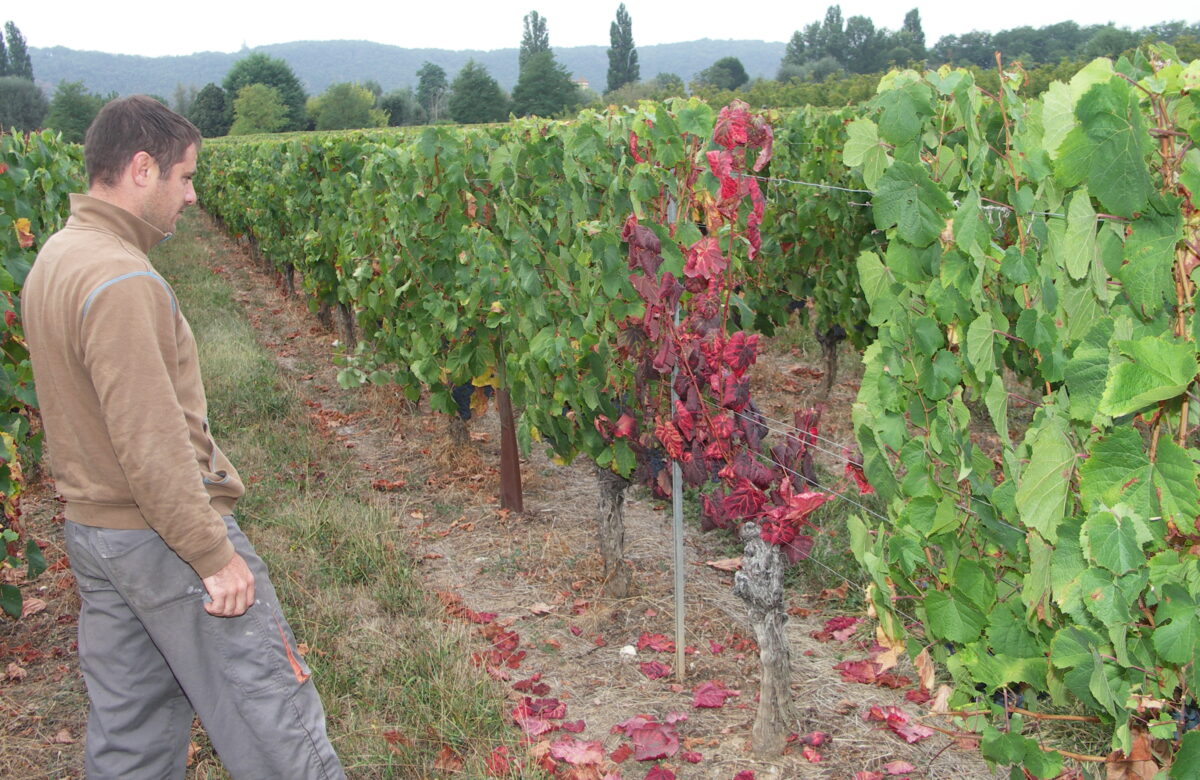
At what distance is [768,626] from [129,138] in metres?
2.36

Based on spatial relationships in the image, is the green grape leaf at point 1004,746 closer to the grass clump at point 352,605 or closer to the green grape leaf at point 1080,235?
the green grape leaf at point 1080,235

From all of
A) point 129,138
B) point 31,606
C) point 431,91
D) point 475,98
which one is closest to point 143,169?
point 129,138

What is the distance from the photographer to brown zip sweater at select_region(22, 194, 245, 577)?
1945 mm

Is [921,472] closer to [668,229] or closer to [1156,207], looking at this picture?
[1156,207]

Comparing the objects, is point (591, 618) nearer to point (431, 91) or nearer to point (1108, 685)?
point (1108, 685)

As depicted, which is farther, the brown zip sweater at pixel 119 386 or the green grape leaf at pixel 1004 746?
the green grape leaf at pixel 1004 746

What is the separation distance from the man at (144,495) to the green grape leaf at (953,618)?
1503 millimetres

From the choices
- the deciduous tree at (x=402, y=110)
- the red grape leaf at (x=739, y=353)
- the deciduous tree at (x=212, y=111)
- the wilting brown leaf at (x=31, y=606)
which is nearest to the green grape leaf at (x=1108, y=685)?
the red grape leaf at (x=739, y=353)

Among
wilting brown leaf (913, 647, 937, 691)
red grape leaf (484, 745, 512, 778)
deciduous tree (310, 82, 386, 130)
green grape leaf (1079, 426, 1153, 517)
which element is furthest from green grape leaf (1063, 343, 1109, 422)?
deciduous tree (310, 82, 386, 130)

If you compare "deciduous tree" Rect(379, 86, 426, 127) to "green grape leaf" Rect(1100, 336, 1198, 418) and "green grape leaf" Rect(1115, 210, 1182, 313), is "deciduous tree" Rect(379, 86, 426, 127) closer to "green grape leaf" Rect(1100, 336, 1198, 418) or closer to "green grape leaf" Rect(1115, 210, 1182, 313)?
"green grape leaf" Rect(1115, 210, 1182, 313)

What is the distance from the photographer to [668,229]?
3518mm

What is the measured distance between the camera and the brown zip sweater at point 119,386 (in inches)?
76.6

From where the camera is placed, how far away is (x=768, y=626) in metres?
3.17

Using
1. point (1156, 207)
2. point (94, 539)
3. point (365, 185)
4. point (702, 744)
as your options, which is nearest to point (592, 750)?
point (702, 744)
